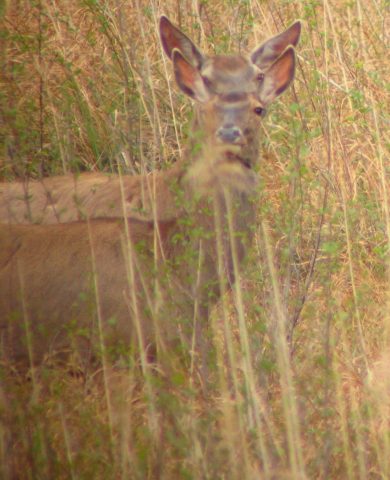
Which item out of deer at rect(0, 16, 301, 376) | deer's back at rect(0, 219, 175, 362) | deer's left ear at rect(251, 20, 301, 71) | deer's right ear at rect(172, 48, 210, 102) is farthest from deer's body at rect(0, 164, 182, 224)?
deer's back at rect(0, 219, 175, 362)

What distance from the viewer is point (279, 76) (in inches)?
227

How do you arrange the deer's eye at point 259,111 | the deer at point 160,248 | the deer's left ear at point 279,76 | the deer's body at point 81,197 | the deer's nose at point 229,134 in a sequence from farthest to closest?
1. the deer's body at point 81,197
2. the deer's left ear at point 279,76
3. the deer's eye at point 259,111
4. the deer's nose at point 229,134
5. the deer at point 160,248

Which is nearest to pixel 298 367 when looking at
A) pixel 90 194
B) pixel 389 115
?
pixel 90 194

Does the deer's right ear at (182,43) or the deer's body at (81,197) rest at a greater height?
the deer's right ear at (182,43)

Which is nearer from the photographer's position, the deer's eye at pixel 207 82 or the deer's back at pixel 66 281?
the deer's back at pixel 66 281

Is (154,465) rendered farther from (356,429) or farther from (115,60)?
(115,60)

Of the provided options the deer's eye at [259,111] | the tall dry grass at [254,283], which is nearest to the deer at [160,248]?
the deer's eye at [259,111]

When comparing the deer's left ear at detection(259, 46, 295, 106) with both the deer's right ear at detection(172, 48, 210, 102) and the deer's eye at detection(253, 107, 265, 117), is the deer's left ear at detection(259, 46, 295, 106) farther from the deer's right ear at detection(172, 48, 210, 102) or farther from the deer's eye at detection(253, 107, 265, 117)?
the deer's right ear at detection(172, 48, 210, 102)

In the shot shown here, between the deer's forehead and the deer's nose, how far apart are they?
0.32 metres

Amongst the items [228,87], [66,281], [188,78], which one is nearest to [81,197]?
[188,78]

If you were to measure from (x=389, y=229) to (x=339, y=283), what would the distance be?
0.89 m

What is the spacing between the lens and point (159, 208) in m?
5.84

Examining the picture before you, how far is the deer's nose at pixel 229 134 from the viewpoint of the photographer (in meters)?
5.23

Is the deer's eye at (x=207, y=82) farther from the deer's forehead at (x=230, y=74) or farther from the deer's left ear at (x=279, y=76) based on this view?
the deer's left ear at (x=279, y=76)
